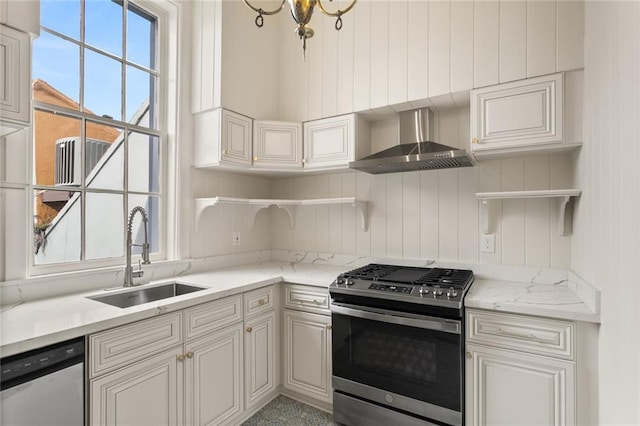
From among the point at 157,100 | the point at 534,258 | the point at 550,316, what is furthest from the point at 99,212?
the point at 534,258

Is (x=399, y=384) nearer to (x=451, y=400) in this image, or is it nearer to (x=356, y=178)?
(x=451, y=400)

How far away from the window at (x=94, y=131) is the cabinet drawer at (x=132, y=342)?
2.47ft

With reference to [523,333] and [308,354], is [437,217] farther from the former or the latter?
[308,354]

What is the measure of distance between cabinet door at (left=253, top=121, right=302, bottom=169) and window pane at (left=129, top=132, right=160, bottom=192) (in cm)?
70

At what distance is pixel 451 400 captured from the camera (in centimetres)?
168

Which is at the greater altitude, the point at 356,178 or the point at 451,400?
the point at 356,178

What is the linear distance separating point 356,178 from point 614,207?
1691 mm

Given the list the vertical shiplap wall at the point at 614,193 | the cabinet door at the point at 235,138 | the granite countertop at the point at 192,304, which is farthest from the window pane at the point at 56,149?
the vertical shiplap wall at the point at 614,193

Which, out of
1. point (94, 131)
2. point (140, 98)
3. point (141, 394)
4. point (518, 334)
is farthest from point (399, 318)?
point (140, 98)

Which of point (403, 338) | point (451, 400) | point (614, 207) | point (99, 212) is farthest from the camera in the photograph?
point (99, 212)

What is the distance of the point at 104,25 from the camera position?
6.76ft

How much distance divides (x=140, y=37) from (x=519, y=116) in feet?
8.24

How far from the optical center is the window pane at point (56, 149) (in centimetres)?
176

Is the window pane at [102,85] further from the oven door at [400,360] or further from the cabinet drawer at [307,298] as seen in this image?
the oven door at [400,360]
